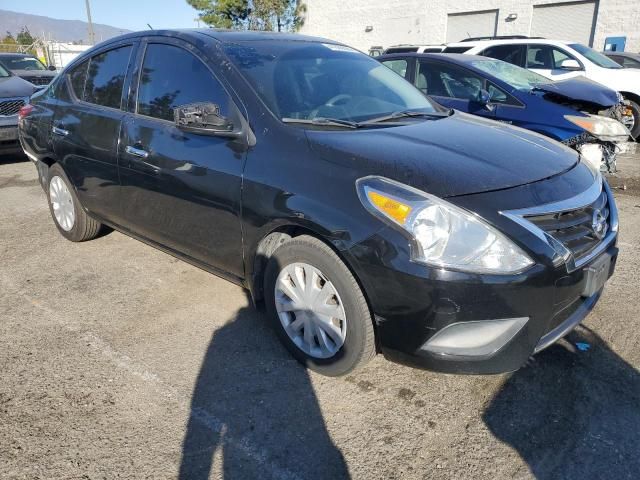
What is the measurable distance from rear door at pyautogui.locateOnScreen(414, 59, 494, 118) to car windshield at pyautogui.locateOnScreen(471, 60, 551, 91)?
0.19m

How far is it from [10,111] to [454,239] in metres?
8.33

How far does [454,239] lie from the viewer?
216 centimetres

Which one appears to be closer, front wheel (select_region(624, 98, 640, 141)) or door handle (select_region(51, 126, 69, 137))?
door handle (select_region(51, 126, 69, 137))

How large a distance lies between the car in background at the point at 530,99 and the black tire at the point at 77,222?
13.3ft

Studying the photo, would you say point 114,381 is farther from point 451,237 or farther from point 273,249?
point 451,237

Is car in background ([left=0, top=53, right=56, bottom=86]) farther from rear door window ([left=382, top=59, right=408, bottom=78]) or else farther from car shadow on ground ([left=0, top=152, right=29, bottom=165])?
rear door window ([left=382, top=59, right=408, bottom=78])

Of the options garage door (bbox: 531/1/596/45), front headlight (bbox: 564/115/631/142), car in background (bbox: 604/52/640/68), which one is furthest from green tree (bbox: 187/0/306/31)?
front headlight (bbox: 564/115/631/142)

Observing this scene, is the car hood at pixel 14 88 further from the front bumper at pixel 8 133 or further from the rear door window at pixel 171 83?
the rear door window at pixel 171 83

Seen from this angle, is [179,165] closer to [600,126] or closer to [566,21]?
[600,126]

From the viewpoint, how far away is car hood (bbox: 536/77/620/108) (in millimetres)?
5723

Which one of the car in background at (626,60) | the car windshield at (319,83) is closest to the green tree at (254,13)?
the car in background at (626,60)

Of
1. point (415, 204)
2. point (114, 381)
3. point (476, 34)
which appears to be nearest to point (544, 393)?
point (415, 204)

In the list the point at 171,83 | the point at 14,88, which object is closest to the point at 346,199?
the point at 171,83

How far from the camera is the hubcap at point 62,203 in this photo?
4.47 meters
